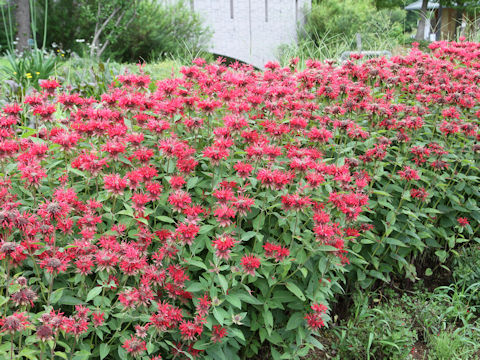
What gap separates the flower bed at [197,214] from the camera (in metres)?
1.83

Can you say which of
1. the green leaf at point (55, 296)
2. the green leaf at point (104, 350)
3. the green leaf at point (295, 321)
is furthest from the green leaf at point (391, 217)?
the green leaf at point (55, 296)

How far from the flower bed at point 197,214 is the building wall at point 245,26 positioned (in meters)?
13.4

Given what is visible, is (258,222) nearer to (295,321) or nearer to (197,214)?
(197,214)

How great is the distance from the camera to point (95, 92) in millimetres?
4621

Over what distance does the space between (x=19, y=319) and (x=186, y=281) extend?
784 millimetres

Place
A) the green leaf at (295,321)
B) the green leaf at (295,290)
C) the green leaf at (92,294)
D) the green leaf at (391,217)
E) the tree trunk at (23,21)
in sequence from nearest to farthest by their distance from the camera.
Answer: the green leaf at (92,294)
the green leaf at (295,290)
the green leaf at (295,321)
the green leaf at (391,217)
the tree trunk at (23,21)

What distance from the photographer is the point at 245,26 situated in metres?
17.5

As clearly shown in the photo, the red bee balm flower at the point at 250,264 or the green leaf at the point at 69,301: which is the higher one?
the red bee balm flower at the point at 250,264

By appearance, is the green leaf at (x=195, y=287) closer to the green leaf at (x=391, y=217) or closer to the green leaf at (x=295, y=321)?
the green leaf at (x=295, y=321)

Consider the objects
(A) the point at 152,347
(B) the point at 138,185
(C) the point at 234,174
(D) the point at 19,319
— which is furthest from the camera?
(C) the point at 234,174

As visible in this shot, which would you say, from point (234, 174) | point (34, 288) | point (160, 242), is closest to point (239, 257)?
point (160, 242)

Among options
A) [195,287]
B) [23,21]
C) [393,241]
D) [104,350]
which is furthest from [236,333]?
[23,21]

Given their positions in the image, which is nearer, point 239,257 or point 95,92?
point 239,257

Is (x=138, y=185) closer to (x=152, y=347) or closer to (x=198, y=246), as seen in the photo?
(x=198, y=246)
